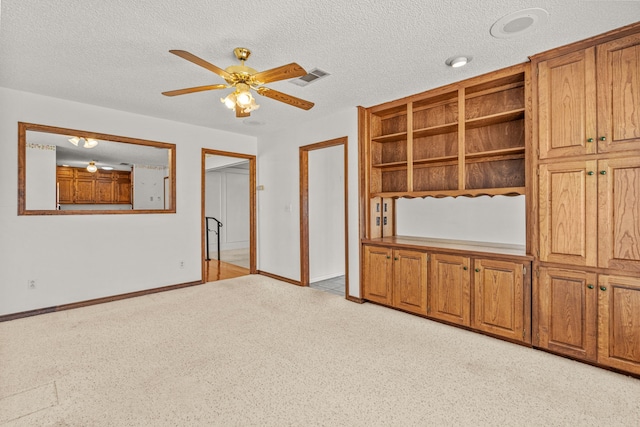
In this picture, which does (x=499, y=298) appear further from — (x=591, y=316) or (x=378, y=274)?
(x=378, y=274)

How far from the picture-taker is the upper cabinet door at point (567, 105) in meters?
2.29

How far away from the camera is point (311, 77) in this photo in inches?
117

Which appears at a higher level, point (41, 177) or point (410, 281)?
point (41, 177)

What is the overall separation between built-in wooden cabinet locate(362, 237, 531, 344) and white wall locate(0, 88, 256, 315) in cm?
280

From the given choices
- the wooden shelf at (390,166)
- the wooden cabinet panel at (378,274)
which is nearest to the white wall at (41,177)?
the wooden cabinet panel at (378,274)

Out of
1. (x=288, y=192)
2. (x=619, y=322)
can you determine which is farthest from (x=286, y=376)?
(x=288, y=192)

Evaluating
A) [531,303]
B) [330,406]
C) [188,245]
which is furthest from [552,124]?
[188,245]

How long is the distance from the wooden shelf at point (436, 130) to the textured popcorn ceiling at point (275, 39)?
1.41 ft

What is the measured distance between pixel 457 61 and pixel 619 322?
2320mm

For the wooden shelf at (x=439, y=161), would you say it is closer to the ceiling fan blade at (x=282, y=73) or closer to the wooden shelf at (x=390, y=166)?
the wooden shelf at (x=390, y=166)

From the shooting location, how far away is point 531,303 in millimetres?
2557

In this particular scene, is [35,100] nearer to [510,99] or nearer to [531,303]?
[510,99]

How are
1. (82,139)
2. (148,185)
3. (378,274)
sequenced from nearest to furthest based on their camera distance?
1. (378,274)
2. (82,139)
3. (148,185)

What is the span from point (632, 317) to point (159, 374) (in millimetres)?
3345
